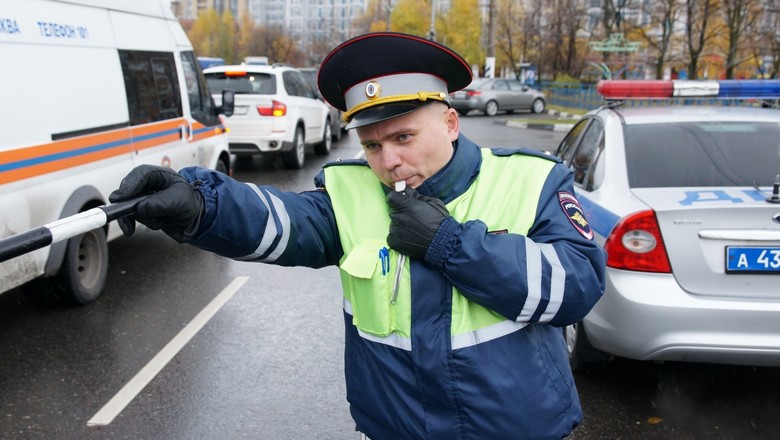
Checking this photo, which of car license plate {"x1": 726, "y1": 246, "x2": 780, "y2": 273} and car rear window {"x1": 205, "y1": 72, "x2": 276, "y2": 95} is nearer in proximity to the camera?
car license plate {"x1": 726, "y1": 246, "x2": 780, "y2": 273}

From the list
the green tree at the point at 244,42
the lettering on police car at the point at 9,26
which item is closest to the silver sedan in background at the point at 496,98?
the lettering on police car at the point at 9,26

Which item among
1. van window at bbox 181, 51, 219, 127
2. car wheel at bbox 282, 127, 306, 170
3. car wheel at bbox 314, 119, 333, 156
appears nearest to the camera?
van window at bbox 181, 51, 219, 127

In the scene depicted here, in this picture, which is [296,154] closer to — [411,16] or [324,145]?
[324,145]

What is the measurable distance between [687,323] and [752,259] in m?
0.42

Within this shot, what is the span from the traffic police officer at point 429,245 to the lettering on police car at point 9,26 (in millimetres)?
3275

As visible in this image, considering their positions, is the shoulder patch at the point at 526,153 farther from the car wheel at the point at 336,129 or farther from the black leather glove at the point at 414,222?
the car wheel at the point at 336,129

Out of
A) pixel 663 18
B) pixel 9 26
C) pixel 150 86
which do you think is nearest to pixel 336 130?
pixel 150 86

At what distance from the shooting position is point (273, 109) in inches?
461

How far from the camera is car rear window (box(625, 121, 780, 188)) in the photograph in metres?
3.80

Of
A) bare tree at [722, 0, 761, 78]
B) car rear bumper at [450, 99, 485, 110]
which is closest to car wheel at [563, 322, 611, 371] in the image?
bare tree at [722, 0, 761, 78]

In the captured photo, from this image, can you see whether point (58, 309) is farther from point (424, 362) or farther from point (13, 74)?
point (424, 362)

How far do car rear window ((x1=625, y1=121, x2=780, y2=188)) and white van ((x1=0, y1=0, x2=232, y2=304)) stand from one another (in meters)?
3.65

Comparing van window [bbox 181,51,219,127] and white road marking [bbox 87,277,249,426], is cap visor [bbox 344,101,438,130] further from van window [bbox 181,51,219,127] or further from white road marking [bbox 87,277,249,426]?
van window [bbox 181,51,219,127]

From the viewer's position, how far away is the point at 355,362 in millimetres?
1880
